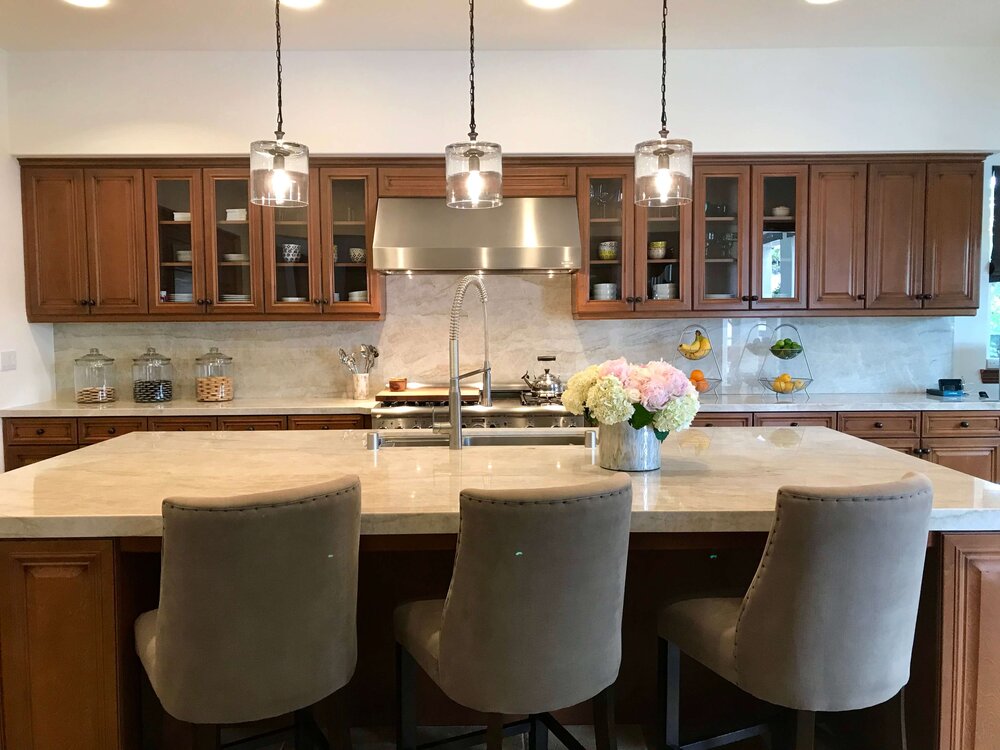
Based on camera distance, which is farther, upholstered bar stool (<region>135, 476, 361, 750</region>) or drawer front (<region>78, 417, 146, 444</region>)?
drawer front (<region>78, 417, 146, 444</region>)

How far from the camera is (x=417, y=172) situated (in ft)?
13.4

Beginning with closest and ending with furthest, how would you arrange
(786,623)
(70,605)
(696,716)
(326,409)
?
(786,623), (70,605), (696,716), (326,409)

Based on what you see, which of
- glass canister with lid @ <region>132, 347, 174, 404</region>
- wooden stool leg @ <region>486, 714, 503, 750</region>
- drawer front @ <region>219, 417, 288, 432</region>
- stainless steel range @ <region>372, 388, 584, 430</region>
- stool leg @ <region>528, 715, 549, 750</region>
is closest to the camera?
wooden stool leg @ <region>486, 714, 503, 750</region>

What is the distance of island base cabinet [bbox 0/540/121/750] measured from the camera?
1.66m

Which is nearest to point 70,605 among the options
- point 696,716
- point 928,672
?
point 696,716

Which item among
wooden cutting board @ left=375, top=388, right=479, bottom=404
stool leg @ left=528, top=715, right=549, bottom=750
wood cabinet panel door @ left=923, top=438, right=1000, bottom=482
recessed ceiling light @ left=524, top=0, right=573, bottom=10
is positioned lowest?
stool leg @ left=528, top=715, right=549, bottom=750

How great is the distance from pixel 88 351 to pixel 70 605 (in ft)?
10.6

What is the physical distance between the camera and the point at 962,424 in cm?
389

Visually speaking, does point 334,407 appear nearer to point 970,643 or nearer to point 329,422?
point 329,422

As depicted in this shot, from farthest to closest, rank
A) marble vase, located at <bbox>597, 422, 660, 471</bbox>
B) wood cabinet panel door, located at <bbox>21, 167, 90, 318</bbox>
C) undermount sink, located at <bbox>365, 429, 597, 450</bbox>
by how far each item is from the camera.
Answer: wood cabinet panel door, located at <bbox>21, 167, 90, 318</bbox>
undermount sink, located at <bbox>365, 429, 597, 450</bbox>
marble vase, located at <bbox>597, 422, 660, 471</bbox>

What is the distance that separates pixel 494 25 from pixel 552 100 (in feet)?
1.83

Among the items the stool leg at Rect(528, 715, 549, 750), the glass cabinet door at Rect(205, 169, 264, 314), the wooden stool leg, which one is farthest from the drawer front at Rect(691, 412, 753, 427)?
the wooden stool leg

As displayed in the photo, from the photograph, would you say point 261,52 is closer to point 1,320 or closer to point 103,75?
point 103,75

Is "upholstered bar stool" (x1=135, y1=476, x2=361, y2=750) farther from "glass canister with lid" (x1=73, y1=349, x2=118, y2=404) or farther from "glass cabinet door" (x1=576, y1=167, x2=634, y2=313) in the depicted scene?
"glass canister with lid" (x1=73, y1=349, x2=118, y2=404)
